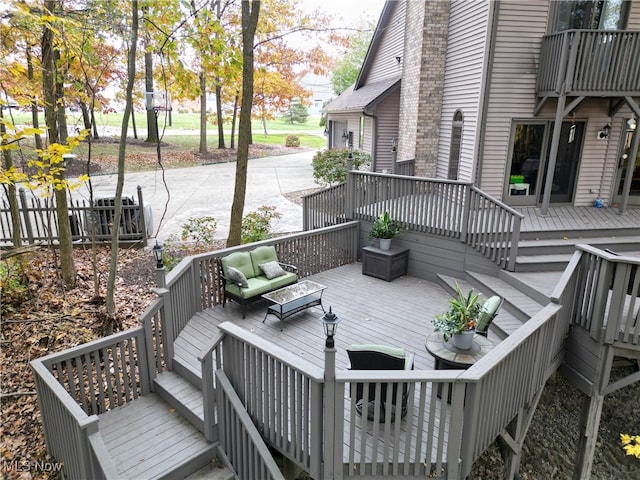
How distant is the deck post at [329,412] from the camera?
11.2ft

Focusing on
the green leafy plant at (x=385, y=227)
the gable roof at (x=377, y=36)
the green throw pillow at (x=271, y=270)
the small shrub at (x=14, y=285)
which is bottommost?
the small shrub at (x=14, y=285)

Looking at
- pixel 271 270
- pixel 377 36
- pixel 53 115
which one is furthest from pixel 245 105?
pixel 377 36

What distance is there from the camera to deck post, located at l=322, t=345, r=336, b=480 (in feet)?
11.2

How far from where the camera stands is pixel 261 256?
7.30 metres

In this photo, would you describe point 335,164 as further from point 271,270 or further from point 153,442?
point 153,442

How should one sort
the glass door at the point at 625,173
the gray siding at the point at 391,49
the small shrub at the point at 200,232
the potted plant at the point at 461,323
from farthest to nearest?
the gray siding at the point at 391,49
the glass door at the point at 625,173
the small shrub at the point at 200,232
the potted plant at the point at 461,323

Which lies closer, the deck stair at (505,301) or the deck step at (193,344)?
the deck step at (193,344)

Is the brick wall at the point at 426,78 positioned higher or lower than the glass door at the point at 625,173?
higher

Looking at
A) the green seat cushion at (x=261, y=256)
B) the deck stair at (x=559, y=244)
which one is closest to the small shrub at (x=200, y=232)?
the green seat cushion at (x=261, y=256)

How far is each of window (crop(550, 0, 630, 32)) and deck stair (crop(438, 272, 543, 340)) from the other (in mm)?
5850

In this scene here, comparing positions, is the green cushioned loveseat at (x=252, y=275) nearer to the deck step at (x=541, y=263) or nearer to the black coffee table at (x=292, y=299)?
the black coffee table at (x=292, y=299)

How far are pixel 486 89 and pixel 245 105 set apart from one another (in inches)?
207

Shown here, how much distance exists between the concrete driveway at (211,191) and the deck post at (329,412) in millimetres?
6802

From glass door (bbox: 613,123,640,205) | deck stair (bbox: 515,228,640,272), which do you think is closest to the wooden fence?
deck stair (bbox: 515,228,640,272)
